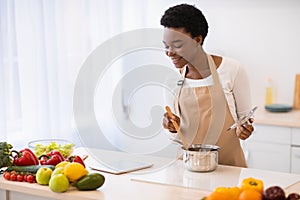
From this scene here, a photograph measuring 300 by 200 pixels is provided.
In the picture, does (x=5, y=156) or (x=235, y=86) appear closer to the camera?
(x=5, y=156)

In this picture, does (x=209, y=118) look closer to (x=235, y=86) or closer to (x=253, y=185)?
(x=235, y=86)

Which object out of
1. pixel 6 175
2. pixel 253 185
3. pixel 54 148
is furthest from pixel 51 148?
pixel 253 185

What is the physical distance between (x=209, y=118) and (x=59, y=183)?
803 millimetres

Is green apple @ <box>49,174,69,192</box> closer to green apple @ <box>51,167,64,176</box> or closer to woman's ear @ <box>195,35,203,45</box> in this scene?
green apple @ <box>51,167,64,176</box>

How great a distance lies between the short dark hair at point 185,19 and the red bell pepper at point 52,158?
71cm

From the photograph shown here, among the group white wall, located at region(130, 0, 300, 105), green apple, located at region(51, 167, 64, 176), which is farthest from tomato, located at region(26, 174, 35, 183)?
white wall, located at region(130, 0, 300, 105)

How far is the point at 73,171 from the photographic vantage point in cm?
190

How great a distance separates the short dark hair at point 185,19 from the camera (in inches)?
85.0

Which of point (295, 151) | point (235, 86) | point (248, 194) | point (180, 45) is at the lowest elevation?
point (295, 151)

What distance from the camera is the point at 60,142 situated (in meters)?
2.44

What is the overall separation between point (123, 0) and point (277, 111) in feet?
4.57

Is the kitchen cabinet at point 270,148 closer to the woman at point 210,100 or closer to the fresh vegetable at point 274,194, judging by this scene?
the woman at point 210,100

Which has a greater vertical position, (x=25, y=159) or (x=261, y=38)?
(x=261, y=38)

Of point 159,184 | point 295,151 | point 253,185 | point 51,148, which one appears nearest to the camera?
point 253,185
